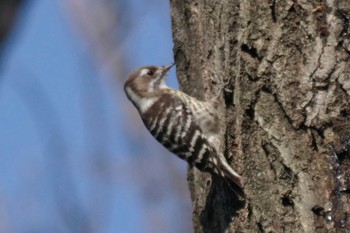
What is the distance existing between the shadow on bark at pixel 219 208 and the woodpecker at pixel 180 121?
0.32 feet

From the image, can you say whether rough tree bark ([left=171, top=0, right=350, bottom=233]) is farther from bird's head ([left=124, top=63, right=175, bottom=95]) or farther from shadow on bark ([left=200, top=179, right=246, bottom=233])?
bird's head ([left=124, top=63, right=175, bottom=95])

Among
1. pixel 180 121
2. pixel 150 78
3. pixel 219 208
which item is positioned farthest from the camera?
pixel 150 78

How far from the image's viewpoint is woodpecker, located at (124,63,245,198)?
4.84m

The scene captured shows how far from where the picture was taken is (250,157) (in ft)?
15.1

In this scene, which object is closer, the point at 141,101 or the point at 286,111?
the point at 286,111

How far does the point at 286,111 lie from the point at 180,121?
3.98 feet

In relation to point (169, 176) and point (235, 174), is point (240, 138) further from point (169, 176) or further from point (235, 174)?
point (169, 176)

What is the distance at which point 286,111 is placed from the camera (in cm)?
448

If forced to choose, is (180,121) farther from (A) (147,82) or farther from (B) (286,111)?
(B) (286,111)

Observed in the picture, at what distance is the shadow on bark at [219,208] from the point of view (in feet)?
15.3

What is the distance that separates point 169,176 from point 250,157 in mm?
6147

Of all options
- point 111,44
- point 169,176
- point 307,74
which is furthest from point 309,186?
point 111,44

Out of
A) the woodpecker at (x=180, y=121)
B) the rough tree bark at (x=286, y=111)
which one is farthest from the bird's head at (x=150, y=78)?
the rough tree bark at (x=286, y=111)

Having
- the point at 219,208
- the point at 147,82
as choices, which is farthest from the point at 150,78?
the point at 219,208
